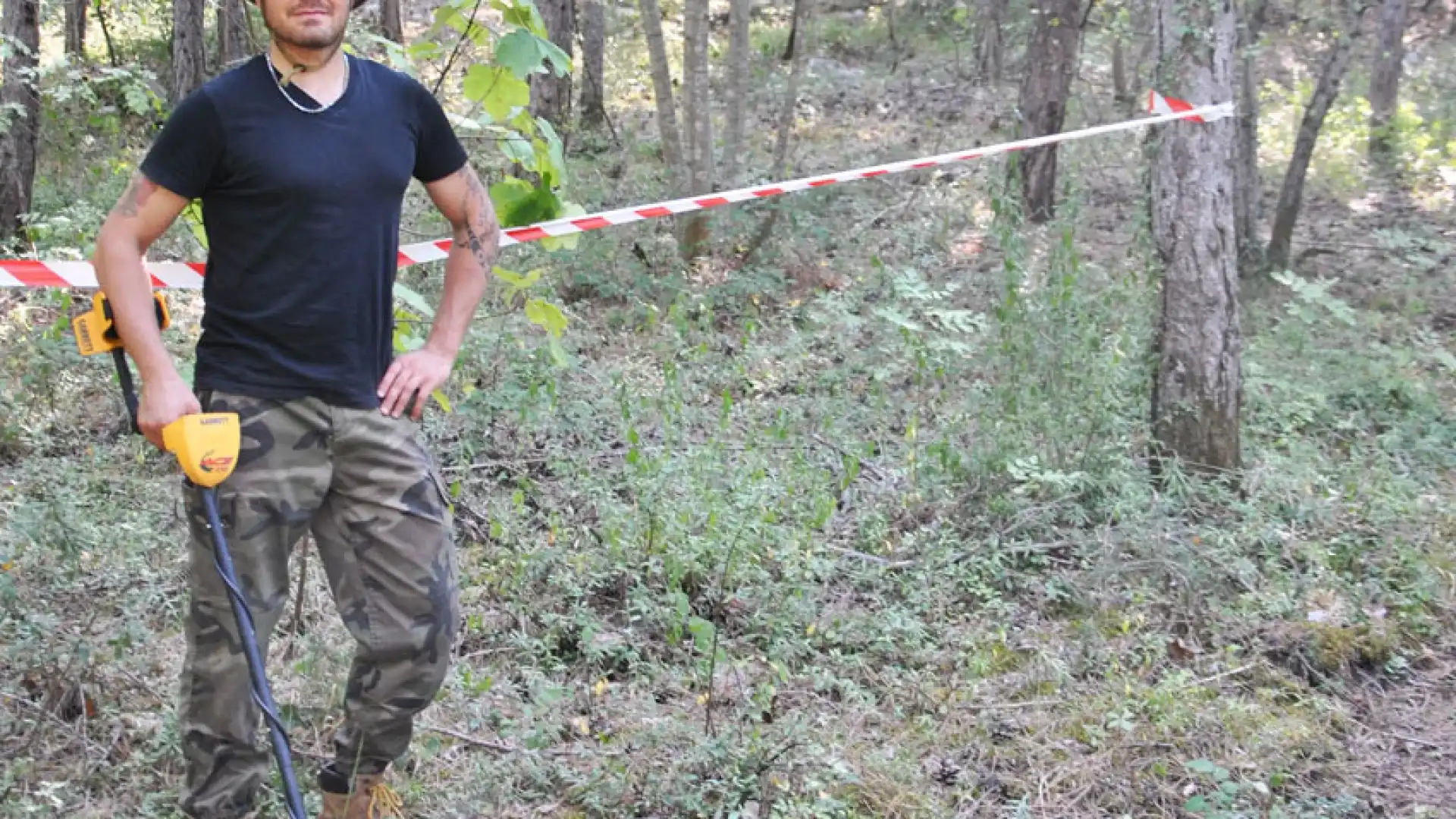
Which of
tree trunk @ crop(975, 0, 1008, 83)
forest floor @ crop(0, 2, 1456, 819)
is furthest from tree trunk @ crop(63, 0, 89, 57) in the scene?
tree trunk @ crop(975, 0, 1008, 83)

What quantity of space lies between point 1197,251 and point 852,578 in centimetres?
225

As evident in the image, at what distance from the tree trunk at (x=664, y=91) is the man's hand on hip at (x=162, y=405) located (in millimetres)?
7095

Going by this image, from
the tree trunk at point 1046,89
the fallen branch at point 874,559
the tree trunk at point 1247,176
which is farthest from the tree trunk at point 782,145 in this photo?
the fallen branch at point 874,559

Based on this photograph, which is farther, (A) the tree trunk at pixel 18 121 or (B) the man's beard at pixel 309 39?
(A) the tree trunk at pixel 18 121

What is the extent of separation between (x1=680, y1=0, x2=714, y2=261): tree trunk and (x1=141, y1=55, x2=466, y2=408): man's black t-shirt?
6467mm

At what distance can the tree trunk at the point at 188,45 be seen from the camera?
9.58 m

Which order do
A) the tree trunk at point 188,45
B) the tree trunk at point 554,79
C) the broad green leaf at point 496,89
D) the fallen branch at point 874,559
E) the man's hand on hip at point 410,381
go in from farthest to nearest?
the tree trunk at point 554,79
the tree trunk at point 188,45
the fallen branch at point 874,559
the broad green leaf at point 496,89
the man's hand on hip at point 410,381

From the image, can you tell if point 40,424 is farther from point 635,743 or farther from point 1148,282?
point 1148,282

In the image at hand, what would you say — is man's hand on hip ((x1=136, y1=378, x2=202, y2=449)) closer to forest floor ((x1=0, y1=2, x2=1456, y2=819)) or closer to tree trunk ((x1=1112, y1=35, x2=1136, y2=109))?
forest floor ((x1=0, y1=2, x2=1456, y2=819))

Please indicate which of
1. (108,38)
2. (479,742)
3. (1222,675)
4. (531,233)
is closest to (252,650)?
(479,742)

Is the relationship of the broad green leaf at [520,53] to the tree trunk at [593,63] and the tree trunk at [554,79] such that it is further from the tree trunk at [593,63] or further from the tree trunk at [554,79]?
the tree trunk at [593,63]

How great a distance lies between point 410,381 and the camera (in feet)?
9.84

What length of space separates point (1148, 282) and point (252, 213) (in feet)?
14.4

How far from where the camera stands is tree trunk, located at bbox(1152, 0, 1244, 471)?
18.0ft
